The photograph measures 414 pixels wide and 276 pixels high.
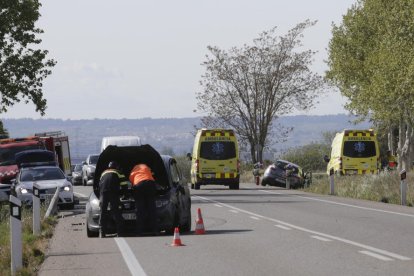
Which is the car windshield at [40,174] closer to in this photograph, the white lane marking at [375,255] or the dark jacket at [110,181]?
the dark jacket at [110,181]

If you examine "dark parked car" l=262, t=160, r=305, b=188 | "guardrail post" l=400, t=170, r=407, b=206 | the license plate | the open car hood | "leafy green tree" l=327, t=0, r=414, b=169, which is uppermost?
"leafy green tree" l=327, t=0, r=414, b=169

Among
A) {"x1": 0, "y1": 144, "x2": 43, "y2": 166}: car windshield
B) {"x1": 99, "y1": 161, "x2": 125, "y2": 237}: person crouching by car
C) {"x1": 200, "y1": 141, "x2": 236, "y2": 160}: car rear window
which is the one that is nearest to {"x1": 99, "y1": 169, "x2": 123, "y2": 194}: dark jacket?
{"x1": 99, "y1": 161, "x2": 125, "y2": 237}: person crouching by car

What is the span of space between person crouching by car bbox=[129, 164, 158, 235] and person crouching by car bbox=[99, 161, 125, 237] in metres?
0.31

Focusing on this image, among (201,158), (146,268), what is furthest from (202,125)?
(146,268)

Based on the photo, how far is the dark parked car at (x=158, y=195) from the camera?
782 inches

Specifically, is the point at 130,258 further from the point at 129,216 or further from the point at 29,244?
the point at 129,216

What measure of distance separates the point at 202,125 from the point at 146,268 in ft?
212

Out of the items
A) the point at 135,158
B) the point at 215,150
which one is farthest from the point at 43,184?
the point at 215,150

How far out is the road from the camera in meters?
13.7

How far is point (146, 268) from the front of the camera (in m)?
14.0

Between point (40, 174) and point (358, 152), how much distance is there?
15.9 metres

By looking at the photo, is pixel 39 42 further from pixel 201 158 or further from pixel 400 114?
pixel 400 114

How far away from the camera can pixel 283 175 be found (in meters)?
49.3

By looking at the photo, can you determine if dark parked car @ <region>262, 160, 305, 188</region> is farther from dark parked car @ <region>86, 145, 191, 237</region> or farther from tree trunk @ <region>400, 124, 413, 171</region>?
dark parked car @ <region>86, 145, 191, 237</region>
